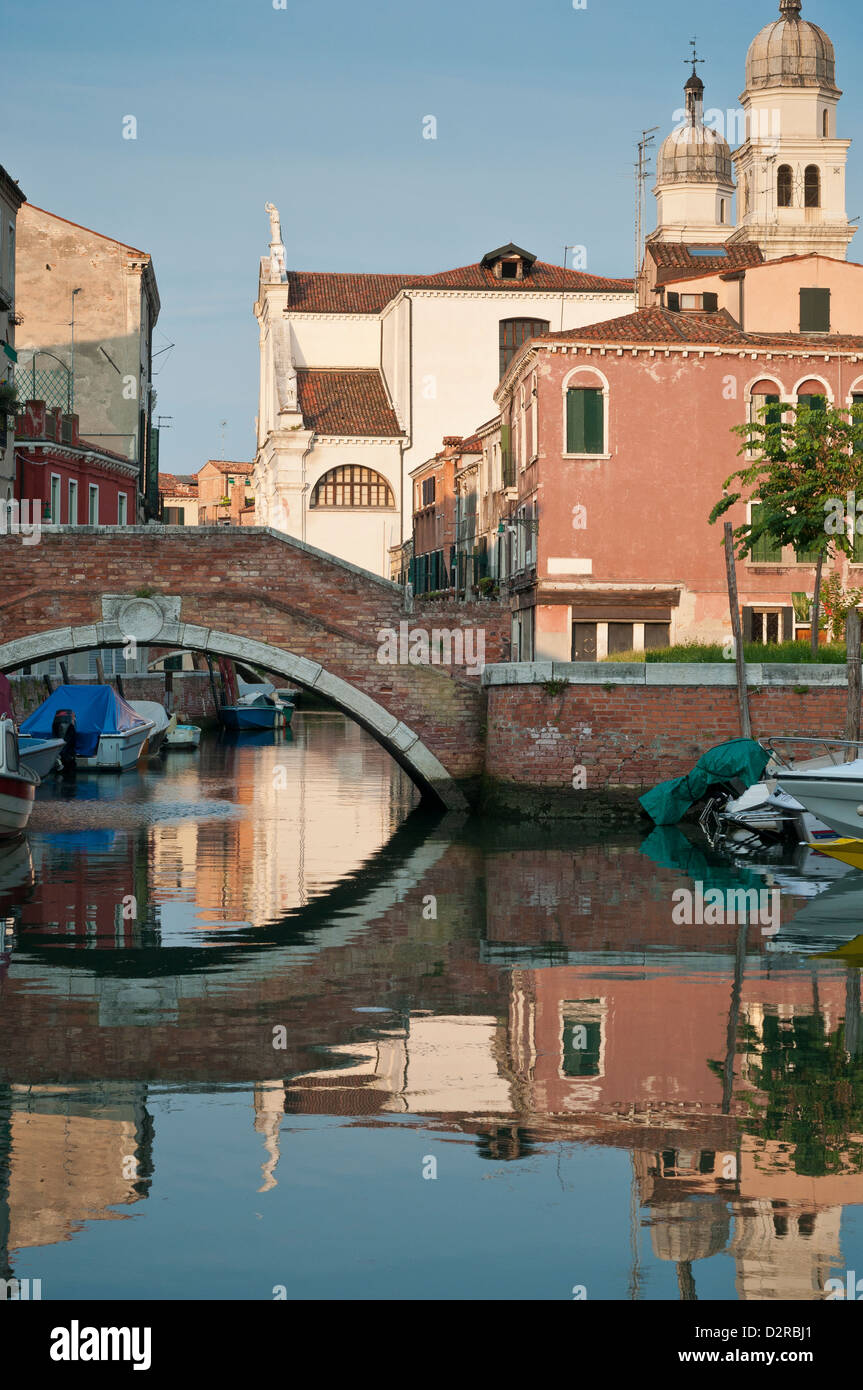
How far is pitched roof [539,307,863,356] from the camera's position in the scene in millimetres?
30141

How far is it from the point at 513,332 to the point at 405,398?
4014mm

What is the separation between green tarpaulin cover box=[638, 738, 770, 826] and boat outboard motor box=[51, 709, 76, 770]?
50.0ft

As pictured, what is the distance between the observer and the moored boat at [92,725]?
33.5m

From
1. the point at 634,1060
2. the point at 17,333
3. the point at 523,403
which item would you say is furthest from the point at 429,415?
the point at 634,1060

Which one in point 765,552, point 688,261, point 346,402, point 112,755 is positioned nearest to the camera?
point 765,552

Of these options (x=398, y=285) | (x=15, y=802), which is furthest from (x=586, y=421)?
(x=398, y=285)

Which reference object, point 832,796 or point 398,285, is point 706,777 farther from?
point 398,285

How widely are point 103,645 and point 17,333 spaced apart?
21.3 metres

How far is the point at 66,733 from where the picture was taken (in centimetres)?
3319

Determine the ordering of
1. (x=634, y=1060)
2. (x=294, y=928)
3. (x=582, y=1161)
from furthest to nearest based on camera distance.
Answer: (x=294, y=928) < (x=634, y=1060) < (x=582, y=1161)

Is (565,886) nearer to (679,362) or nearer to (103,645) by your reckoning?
(103,645)

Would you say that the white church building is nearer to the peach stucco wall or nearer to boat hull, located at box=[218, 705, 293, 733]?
boat hull, located at box=[218, 705, 293, 733]

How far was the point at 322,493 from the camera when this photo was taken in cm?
5453
